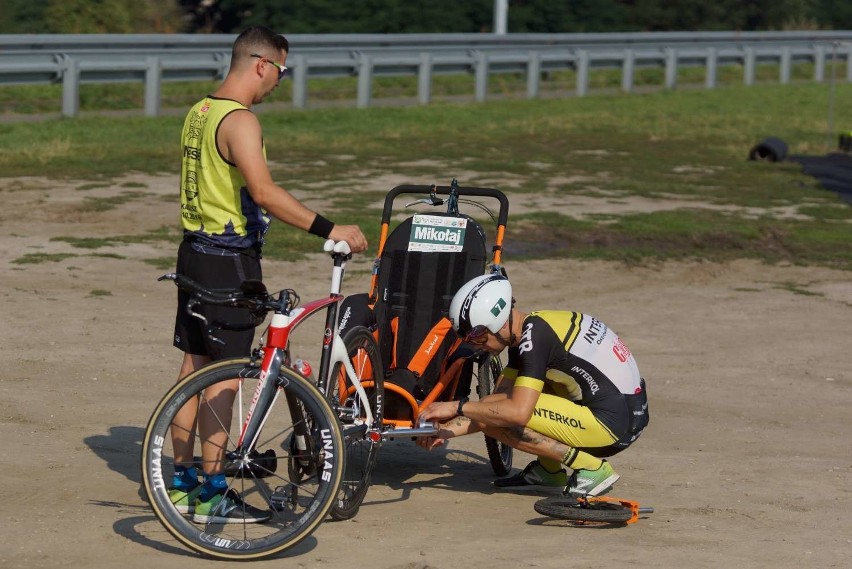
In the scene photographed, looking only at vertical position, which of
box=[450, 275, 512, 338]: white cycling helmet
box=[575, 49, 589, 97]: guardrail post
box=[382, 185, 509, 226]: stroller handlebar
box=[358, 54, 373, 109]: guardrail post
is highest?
box=[575, 49, 589, 97]: guardrail post

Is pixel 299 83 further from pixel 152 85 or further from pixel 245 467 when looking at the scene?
pixel 245 467

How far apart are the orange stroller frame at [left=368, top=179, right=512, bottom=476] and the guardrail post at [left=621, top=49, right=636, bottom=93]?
2344 cm

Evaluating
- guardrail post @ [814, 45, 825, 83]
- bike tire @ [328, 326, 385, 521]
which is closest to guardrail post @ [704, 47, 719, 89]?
guardrail post @ [814, 45, 825, 83]

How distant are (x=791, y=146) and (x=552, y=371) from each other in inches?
646

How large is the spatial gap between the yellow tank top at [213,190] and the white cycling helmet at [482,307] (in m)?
0.98

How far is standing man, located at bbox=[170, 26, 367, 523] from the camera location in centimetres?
619

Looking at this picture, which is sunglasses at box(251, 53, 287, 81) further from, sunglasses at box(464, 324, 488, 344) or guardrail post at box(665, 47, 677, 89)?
guardrail post at box(665, 47, 677, 89)

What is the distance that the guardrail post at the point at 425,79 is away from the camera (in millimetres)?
26062

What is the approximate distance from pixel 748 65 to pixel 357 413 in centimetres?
2920

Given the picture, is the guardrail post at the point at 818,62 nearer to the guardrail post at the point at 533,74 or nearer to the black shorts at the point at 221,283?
the guardrail post at the point at 533,74

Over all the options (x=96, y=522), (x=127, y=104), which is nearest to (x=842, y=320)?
(x=96, y=522)

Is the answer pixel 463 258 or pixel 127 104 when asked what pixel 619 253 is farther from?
pixel 127 104

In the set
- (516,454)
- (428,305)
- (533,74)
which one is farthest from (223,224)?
(533,74)

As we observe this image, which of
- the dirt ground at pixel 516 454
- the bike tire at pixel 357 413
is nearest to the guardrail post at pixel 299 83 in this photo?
the dirt ground at pixel 516 454
